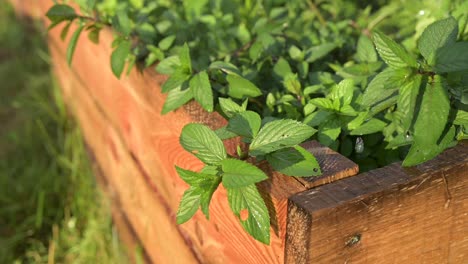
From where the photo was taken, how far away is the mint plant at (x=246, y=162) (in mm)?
1043

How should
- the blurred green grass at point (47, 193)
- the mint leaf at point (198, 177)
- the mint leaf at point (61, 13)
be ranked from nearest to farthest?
the mint leaf at point (198, 177), the mint leaf at point (61, 13), the blurred green grass at point (47, 193)

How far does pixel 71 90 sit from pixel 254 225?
2.24m

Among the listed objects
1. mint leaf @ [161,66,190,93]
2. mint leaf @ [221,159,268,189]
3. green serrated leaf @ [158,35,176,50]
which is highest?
green serrated leaf @ [158,35,176,50]

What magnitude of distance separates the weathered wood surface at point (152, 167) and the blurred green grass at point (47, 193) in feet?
0.51

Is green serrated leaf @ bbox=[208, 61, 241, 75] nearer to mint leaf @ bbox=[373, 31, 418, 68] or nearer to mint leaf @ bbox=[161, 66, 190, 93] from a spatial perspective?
mint leaf @ bbox=[161, 66, 190, 93]

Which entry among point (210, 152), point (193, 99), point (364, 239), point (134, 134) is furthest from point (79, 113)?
point (364, 239)

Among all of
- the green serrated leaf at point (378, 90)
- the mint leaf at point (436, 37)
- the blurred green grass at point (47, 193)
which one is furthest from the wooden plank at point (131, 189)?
the mint leaf at point (436, 37)

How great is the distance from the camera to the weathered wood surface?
48.7 inches

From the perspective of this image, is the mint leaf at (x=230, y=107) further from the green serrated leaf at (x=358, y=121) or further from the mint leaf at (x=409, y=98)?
the mint leaf at (x=409, y=98)

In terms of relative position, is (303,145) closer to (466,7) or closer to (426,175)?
(426,175)

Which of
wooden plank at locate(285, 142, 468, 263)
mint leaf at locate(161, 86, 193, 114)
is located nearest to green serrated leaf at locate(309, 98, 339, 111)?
wooden plank at locate(285, 142, 468, 263)

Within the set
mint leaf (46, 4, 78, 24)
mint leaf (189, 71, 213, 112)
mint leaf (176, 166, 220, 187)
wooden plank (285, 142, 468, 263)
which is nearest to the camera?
wooden plank (285, 142, 468, 263)

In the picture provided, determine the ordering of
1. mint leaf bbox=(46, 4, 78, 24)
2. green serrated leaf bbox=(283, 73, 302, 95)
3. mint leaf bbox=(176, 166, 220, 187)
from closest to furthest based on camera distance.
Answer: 1. mint leaf bbox=(176, 166, 220, 187)
2. green serrated leaf bbox=(283, 73, 302, 95)
3. mint leaf bbox=(46, 4, 78, 24)

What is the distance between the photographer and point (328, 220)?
100cm
